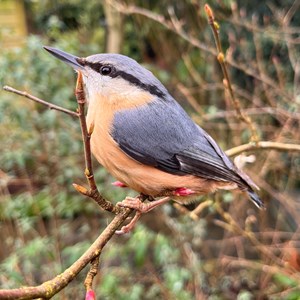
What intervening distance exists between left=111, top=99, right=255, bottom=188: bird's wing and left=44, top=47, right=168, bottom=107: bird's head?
63mm

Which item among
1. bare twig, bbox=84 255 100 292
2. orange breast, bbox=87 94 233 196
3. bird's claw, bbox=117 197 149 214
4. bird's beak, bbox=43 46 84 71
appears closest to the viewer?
bare twig, bbox=84 255 100 292

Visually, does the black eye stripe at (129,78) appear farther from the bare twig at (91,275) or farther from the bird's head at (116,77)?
the bare twig at (91,275)

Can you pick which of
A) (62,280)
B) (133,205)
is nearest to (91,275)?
(62,280)

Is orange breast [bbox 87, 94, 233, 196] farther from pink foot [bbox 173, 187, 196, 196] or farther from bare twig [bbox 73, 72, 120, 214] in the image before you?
bare twig [bbox 73, 72, 120, 214]

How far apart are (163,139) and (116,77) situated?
276 millimetres

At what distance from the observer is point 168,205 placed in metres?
3.70

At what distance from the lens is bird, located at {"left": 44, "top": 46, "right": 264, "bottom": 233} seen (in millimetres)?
1655

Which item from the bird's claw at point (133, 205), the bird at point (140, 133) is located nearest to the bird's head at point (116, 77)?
the bird at point (140, 133)

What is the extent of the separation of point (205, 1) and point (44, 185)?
2375 millimetres

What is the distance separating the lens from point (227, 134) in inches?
184

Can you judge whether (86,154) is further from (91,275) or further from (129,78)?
(129,78)

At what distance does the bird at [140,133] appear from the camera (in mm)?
1655

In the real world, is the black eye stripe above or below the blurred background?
above

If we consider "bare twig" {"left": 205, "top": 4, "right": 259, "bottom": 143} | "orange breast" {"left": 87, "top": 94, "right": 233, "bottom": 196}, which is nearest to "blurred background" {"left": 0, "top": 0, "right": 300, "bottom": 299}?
"bare twig" {"left": 205, "top": 4, "right": 259, "bottom": 143}
